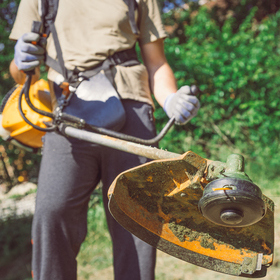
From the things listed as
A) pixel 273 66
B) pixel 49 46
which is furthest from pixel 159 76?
pixel 273 66

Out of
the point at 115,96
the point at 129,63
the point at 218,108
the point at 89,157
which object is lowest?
the point at 218,108

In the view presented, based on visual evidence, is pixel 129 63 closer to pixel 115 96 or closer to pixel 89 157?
pixel 115 96

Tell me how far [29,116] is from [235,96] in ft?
12.1

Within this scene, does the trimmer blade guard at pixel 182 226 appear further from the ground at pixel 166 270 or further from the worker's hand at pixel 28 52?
the ground at pixel 166 270

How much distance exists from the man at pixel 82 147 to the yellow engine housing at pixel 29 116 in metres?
0.13

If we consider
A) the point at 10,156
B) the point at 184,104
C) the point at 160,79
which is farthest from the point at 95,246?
the point at 184,104

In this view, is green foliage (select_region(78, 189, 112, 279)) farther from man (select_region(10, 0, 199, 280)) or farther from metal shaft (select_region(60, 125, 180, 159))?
metal shaft (select_region(60, 125, 180, 159))

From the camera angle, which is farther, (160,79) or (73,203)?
(160,79)

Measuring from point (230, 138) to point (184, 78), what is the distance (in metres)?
1.07

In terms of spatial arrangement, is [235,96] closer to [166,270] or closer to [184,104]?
[166,270]

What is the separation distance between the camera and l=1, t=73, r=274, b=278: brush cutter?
1.16m

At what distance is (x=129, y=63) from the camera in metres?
1.75

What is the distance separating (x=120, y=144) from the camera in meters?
1.35

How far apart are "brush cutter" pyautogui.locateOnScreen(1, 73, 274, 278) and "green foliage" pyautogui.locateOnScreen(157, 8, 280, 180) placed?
3.33 m
